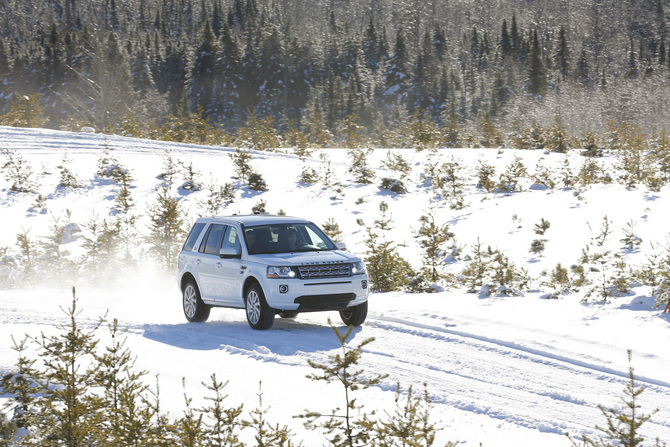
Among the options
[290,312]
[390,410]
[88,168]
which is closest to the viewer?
[390,410]

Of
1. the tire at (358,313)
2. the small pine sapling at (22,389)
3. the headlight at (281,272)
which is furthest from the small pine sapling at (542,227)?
the small pine sapling at (22,389)

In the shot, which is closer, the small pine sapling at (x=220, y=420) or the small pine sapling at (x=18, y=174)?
the small pine sapling at (x=220, y=420)

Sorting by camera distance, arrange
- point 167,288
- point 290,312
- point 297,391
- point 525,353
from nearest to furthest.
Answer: point 297,391 → point 525,353 → point 290,312 → point 167,288

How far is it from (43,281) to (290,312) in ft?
29.5

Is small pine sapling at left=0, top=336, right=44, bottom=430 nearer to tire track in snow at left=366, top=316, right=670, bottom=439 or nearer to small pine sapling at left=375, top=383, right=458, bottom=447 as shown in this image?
small pine sapling at left=375, top=383, right=458, bottom=447

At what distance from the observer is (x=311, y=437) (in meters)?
6.00

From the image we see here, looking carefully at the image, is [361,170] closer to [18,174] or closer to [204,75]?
[18,174]

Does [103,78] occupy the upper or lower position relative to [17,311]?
upper

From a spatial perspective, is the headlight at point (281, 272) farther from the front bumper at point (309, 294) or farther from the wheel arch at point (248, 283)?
the wheel arch at point (248, 283)

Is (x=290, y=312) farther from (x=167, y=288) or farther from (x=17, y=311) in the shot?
(x=167, y=288)

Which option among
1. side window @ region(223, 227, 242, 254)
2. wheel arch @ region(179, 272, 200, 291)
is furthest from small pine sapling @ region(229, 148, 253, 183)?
side window @ region(223, 227, 242, 254)

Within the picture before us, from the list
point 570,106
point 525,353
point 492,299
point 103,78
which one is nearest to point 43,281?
point 492,299

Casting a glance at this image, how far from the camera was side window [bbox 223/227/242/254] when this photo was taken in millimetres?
10704

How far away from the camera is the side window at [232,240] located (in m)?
10.7
